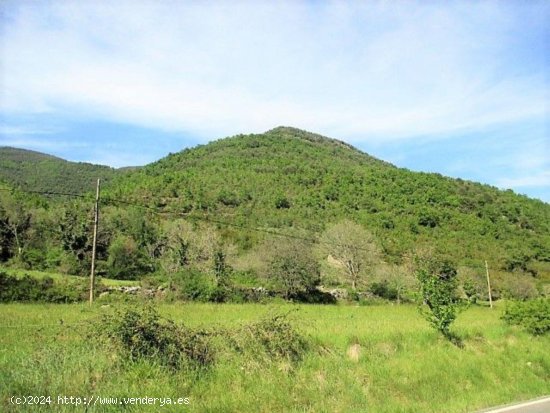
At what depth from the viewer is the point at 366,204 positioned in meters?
92.9

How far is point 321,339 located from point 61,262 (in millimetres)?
45906

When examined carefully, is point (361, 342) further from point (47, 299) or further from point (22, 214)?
point (22, 214)

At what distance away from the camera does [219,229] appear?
8919 cm

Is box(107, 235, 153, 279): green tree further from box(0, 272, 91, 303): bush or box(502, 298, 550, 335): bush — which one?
box(502, 298, 550, 335): bush

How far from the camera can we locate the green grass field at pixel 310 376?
30.3 ft

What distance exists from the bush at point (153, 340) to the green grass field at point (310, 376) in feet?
1.12

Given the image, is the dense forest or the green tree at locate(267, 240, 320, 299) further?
the dense forest

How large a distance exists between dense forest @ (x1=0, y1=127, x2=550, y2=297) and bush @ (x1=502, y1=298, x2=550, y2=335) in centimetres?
1535

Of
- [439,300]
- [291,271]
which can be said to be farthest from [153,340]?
[291,271]

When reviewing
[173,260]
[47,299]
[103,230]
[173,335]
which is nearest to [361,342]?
[173,335]

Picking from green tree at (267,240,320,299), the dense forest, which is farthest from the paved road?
green tree at (267,240,320,299)

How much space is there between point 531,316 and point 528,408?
1394 cm

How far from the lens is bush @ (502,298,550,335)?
22.2 m

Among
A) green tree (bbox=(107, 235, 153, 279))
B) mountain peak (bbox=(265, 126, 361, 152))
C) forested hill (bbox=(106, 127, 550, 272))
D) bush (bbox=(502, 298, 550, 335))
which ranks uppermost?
mountain peak (bbox=(265, 126, 361, 152))
